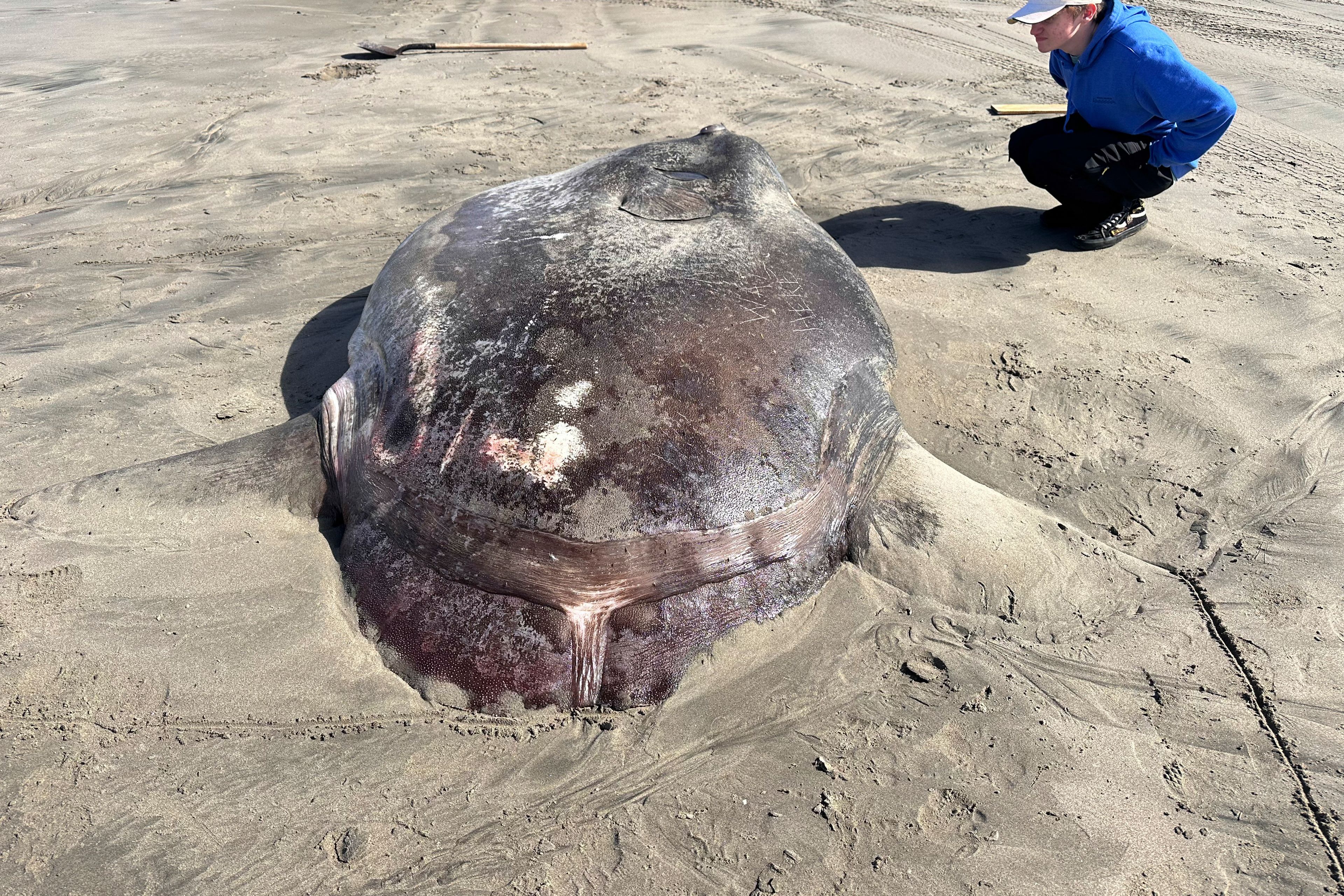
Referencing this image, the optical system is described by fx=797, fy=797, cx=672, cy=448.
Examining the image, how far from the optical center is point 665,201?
2.59 metres

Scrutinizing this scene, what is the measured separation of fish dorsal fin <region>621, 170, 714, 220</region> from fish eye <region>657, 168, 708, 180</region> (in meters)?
0.05

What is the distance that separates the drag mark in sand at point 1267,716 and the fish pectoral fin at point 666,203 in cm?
180

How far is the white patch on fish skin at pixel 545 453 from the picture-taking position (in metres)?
1.93

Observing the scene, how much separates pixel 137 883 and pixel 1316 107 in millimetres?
7609

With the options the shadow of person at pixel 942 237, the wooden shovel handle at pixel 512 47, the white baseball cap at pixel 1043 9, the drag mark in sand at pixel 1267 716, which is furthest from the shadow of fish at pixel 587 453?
the wooden shovel handle at pixel 512 47

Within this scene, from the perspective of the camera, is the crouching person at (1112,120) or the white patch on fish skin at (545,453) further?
the crouching person at (1112,120)

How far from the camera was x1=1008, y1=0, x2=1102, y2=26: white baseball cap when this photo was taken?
3.46 m

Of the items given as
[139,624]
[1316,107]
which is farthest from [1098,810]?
[1316,107]

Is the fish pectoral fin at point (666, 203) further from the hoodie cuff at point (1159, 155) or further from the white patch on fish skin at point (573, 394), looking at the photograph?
the hoodie cuff at point (1159, 155)

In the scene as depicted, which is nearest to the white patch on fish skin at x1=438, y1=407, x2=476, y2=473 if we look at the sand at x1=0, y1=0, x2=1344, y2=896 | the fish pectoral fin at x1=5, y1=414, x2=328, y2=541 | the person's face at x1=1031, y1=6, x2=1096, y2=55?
the sand at x1=0, y1=0, x2=1344, y2=896

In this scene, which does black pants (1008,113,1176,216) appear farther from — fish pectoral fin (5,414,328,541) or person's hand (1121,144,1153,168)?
fish pectoral fin (5,414,328,541)

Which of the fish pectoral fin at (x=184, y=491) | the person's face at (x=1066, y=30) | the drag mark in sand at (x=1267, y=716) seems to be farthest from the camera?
the person's face at (x=1066, y=30)

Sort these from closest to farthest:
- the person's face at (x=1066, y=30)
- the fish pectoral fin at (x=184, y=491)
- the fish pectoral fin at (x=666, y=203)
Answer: the fish pectoral fin at (x=184, y=491)
the fish pectoral fin at (x=666, y=203)
the person's face at (x=1066, y=30)

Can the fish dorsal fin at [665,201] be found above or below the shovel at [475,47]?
above
